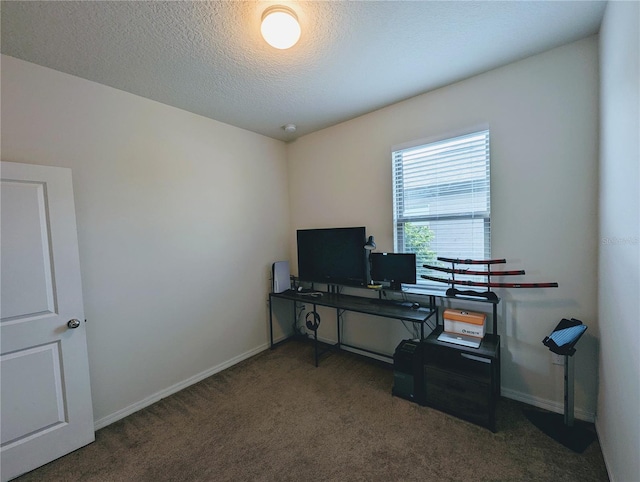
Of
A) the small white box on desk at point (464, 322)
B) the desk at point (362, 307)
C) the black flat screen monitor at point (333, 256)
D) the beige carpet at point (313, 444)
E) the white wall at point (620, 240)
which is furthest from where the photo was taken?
the black flat screen monitor at point (333, 256)

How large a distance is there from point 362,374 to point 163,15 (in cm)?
321

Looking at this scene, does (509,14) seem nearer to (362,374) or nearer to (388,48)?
(388,48)

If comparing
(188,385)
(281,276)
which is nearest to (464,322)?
(281,276)

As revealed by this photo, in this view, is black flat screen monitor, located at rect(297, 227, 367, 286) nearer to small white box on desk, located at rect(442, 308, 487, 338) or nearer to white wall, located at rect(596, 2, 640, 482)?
small white box on desk, located at rect(442, 308, 487, 338)

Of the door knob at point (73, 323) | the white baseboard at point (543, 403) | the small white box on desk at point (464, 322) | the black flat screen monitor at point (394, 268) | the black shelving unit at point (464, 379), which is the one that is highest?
the black flat screen monitor at point (394, 268)

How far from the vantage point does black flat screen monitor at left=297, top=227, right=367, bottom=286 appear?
116 inches

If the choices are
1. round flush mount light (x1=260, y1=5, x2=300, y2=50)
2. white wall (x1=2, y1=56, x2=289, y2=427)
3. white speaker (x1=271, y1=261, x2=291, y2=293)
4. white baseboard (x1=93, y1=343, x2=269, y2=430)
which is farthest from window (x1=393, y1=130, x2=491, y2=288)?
white baseboard (x1=93, y1=343, x2=269, y2=430)

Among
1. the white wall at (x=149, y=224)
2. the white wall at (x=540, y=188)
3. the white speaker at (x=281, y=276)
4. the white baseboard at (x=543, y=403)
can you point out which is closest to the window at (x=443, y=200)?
the white wall at (x=540, y=188)

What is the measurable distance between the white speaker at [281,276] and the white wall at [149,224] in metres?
0.22

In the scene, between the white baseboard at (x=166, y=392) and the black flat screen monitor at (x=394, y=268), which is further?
the black flat screen monitor at (x=394, y=268)

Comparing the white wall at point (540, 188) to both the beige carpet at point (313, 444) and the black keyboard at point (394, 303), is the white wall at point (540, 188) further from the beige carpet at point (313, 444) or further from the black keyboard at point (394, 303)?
the black keyboard at point (394, 303)

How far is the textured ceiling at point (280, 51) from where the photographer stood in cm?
153

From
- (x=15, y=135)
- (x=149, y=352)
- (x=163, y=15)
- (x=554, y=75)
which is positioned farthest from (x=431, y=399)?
(x=15, y=135)

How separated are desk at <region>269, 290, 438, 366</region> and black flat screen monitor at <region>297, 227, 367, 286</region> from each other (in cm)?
19
